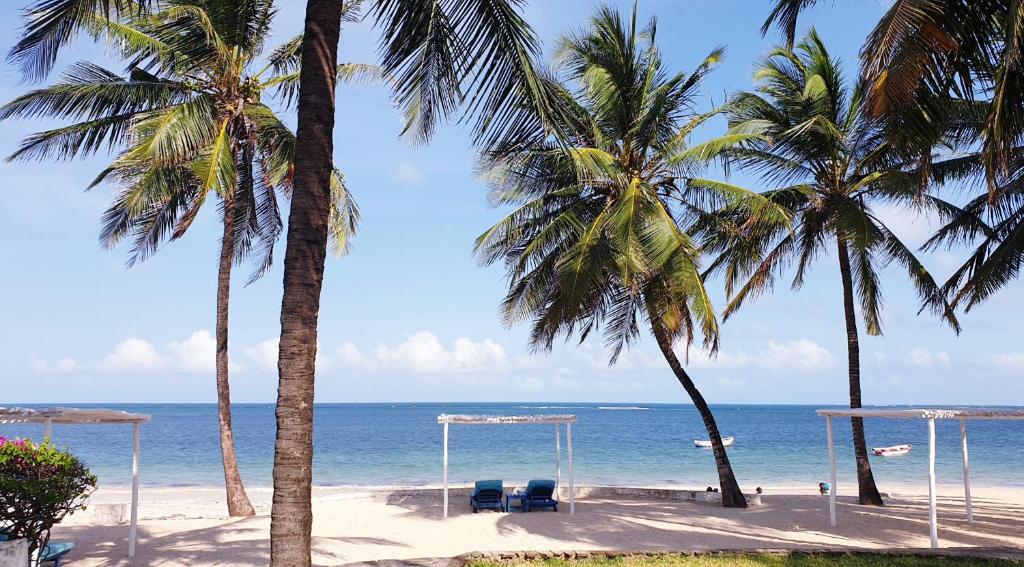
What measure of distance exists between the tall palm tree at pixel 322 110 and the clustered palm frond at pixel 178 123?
185 inches

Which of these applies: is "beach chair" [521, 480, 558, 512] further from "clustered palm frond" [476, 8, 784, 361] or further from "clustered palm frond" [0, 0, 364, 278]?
"clustered palm frond" [0, 0, 364, 278]

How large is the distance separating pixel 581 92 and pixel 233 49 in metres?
6.43

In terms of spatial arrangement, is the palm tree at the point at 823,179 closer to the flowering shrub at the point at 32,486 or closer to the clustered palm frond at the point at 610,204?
the clustered palm frond at the point at 610,204

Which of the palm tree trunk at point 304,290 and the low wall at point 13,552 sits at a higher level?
the palm tree trunk at point 304,290

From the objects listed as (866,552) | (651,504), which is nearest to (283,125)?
(651,504)

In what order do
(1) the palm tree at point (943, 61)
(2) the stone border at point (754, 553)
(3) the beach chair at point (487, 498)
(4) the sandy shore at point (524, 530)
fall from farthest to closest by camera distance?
(3) the beach chair at point (487, 498), (4) the sandy shore at point (524, 530), (2) the stone border at point (754, 553), (1) the palm tree at point (943, 61)

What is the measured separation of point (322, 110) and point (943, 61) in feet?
18.0

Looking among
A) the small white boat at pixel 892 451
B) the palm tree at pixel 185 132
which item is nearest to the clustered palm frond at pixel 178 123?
the palm tree at pixel 185 132

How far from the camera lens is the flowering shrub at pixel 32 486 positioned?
6742 mm

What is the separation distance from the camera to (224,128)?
12414mm

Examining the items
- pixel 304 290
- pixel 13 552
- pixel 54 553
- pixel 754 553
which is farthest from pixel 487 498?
pixel 304 290

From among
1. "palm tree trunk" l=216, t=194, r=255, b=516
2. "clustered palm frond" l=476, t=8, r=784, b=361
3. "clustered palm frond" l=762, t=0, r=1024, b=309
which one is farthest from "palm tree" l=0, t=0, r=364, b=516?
"clustered palm frond" l=762, t=0, r=1024, b=309

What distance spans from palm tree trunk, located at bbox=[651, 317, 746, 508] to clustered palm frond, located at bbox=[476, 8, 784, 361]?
277 millimetres

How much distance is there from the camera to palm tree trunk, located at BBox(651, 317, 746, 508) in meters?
14.7
